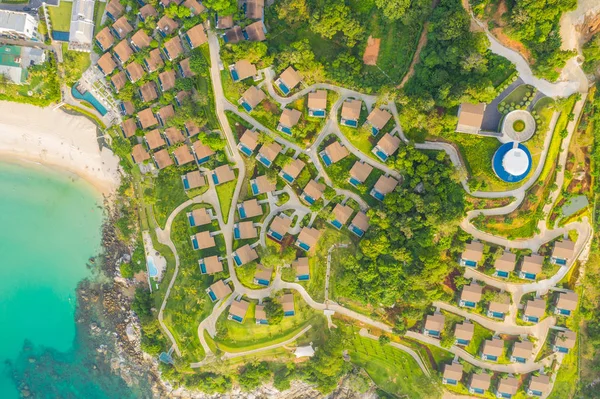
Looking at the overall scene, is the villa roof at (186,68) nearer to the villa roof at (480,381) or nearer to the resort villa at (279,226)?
the resort villa at (279,226)

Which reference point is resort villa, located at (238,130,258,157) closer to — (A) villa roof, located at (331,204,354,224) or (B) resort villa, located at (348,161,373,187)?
(B) resort villa, located at (348,161,373,187)

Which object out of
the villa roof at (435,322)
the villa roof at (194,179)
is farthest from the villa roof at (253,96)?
the villa roof at (435,322)

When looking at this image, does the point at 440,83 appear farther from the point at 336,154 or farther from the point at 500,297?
the point at 500,297

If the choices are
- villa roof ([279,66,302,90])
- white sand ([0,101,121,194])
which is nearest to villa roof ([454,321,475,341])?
villa roof ([279,66,302,90])

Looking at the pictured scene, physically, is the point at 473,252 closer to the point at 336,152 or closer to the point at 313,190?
the point at 336,152

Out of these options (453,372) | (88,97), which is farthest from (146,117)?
(453,372)

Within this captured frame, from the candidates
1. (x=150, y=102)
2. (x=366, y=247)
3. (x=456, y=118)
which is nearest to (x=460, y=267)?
(x=366, y=247)
